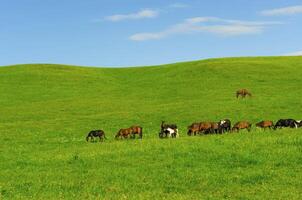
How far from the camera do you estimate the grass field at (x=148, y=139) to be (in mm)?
16334

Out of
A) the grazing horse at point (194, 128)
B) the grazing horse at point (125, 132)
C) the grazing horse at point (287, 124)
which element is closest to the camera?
the grazing horse at point (194, 128)

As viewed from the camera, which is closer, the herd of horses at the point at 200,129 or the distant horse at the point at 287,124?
the herd of horses at the point at 200,129

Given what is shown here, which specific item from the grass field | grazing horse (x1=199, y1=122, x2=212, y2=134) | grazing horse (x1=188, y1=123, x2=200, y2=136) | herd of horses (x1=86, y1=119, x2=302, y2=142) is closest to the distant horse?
herd of horses (x1=86, y1=119, x2=302, y2=142)

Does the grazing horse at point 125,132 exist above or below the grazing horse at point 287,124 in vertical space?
below

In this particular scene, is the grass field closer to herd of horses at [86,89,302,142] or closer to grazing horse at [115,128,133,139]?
herd of horses at [86,89,302,142]

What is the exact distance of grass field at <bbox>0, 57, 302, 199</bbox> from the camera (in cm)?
1633

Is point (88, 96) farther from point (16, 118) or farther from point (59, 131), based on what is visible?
point (59, 131)

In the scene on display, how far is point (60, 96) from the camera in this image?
6731 centimetres

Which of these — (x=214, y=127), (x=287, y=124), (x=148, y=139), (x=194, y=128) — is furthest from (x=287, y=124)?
(x=148, y=139)

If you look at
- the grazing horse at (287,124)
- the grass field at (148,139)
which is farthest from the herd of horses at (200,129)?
the grass field at (148,139)

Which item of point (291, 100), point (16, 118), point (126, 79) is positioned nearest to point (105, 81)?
point (126, 79)

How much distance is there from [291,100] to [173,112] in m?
11.9

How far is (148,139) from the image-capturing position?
29.5m

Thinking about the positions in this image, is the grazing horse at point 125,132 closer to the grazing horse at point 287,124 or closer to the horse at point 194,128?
the horse at point 194,128
